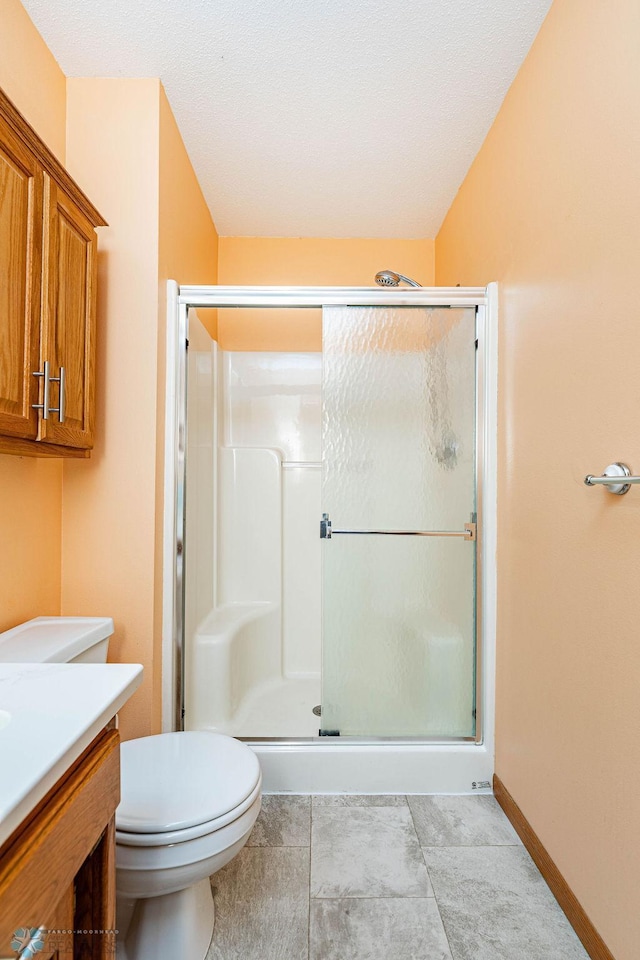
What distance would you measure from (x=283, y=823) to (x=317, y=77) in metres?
2.50

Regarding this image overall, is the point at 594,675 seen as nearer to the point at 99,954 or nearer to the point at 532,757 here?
the point at 532,757

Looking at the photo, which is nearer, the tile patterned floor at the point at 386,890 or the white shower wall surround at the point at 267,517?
the tile patterned floor at the point at 386,890

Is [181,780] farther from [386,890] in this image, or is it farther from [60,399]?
[60,399]

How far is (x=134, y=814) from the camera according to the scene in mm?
1158

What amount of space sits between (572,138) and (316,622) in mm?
2287

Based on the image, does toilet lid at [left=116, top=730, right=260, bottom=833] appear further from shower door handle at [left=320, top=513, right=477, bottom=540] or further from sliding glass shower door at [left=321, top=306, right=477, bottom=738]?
shower door handle at [left=320, top=513, right=477, bottom=540]

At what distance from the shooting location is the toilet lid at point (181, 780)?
3.78 feet

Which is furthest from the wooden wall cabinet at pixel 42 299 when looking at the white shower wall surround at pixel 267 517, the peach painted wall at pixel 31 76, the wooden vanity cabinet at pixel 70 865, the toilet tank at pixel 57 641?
the white shower wall surround at pixel 267 517

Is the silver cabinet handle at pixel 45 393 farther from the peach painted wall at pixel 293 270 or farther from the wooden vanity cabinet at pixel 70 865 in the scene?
the peach painted wall at pixel 293 270

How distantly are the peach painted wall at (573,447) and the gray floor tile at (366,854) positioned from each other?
0.38m

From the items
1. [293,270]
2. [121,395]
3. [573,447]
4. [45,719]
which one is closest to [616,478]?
[573,447]

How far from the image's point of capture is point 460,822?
1.79 m

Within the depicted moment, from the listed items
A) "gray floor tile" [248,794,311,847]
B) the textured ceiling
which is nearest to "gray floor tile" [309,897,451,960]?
"gray floor tile" [248,794,311,847]

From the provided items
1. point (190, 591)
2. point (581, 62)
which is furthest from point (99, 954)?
point (581, 62)
